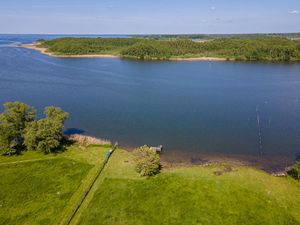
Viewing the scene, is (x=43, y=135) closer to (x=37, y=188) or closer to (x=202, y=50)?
(x=37, y=188)

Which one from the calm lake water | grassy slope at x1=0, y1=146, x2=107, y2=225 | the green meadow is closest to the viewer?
the green meadow

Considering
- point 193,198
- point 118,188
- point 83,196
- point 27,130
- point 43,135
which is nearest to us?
point 83,196

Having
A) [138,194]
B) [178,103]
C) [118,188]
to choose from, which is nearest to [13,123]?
[118,188]

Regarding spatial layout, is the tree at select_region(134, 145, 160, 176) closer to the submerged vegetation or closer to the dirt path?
the submerged vegetation

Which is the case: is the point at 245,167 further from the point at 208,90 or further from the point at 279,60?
the point at 279,60

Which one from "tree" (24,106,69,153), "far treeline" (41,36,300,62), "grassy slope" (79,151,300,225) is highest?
"far treeline" (41,36,300,62)

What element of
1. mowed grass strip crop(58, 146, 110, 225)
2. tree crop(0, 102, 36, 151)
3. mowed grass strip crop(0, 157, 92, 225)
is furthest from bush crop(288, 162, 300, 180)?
tree crop(0, 102, 36, 151)
